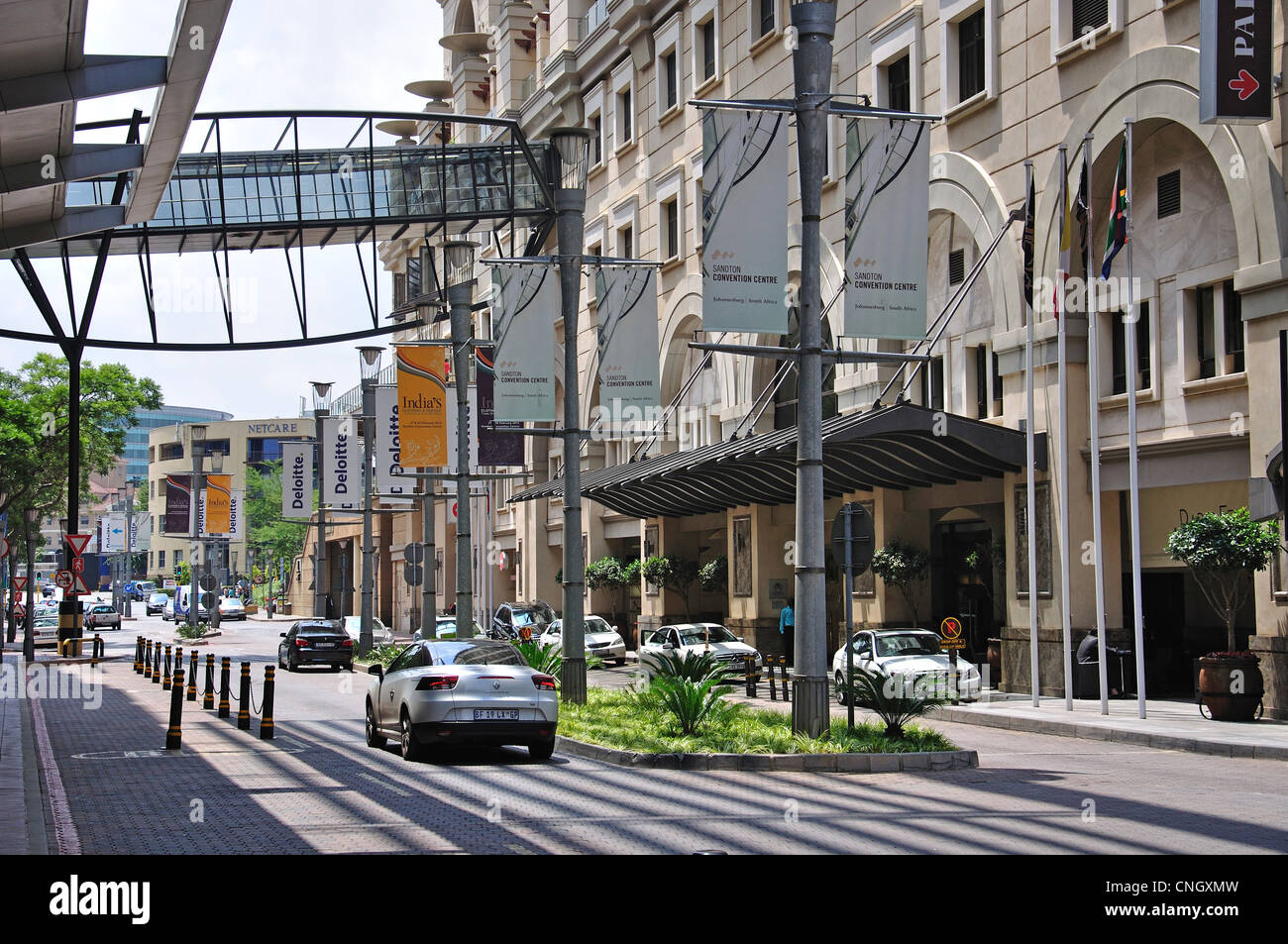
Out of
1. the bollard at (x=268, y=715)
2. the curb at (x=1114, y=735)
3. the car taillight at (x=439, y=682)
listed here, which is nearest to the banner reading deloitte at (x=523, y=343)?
the bollard at (x=268, y=715)

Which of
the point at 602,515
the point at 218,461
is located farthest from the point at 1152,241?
the point at 218,461

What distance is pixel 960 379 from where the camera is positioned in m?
30.8

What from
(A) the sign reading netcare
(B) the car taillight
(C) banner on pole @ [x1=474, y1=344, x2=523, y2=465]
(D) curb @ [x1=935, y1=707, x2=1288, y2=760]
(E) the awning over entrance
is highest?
(A) the sign reading netcare

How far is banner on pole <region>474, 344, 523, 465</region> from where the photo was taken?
32656 millimetres

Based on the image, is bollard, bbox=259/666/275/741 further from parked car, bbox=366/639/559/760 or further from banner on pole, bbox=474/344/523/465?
banner on pole, bbox=474/344/523/465

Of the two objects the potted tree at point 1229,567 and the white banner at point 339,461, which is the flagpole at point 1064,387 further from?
the white banner at point 339,461

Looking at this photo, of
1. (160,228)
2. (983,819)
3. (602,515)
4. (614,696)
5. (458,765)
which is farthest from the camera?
(602,515)

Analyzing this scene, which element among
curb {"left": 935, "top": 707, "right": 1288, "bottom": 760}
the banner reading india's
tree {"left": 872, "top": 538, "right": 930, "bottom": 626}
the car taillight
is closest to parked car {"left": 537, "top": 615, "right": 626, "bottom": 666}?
→ tree {"left": 872, "top": 538, "right": 930, "bottom": 626}

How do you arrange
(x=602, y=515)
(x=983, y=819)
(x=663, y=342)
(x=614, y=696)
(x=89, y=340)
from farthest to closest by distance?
(x=602, y=515)
(x=663, y=342)
(x=89, y=340)
(x=614, y=696)
(x=983, y=819)

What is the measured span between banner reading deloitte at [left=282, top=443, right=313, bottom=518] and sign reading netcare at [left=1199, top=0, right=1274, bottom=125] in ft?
124

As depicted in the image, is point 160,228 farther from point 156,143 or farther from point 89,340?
point 156,143

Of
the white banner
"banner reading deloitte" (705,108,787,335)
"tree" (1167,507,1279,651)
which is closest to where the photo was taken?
"banner reading deloitte" (705,108,787,335)

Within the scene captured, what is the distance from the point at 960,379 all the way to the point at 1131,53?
7933 millimetres

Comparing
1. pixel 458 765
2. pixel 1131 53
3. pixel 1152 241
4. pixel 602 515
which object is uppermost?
pixel 1131 53
